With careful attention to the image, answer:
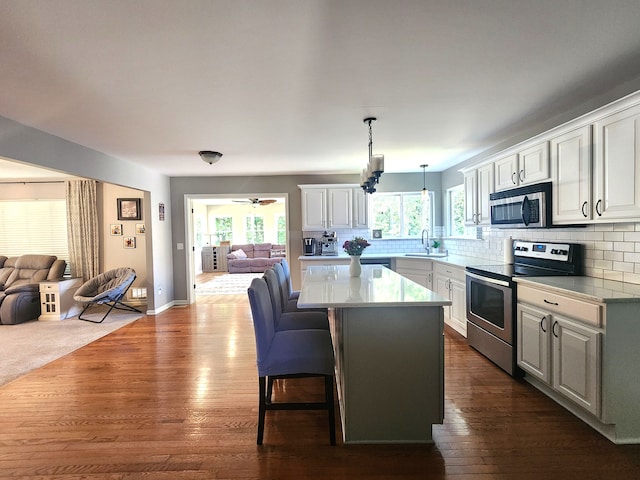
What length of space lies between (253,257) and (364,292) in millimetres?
8761

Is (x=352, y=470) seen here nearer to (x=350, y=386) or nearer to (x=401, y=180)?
(x=350, y=386)

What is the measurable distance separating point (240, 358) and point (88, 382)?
1316mm

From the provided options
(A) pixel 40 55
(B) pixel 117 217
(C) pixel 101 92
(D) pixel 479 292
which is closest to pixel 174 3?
(A) pixel 40 55

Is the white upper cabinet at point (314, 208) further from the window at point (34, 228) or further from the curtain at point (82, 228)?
the window at point (34, 228)

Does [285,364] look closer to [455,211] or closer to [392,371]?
[392,371]

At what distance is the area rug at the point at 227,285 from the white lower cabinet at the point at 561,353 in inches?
211

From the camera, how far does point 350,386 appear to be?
1.94m

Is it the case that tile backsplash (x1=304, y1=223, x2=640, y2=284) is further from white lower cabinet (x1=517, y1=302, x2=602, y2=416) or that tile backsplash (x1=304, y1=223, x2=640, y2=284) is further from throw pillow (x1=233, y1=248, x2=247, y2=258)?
throw pillow (x1=233, y1=248, x2=247, y2=258)

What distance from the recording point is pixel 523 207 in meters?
2.91

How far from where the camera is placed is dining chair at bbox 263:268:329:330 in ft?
8.38

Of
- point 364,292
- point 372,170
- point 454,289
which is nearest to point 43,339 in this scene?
point 364,292

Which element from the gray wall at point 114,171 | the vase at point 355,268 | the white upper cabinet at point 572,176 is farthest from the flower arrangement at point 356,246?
the gray wall at point 114,171

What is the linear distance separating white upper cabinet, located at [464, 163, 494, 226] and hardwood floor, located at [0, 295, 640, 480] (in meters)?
1.63

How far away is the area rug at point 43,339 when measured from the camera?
3236mm
